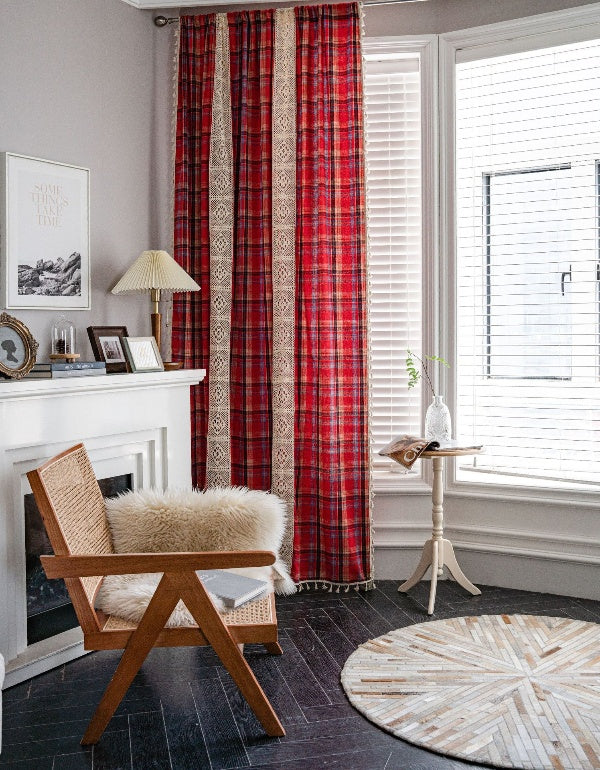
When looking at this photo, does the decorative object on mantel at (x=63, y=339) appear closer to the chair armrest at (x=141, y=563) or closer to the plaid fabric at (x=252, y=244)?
the plaid fabric at (x=252, y=244)

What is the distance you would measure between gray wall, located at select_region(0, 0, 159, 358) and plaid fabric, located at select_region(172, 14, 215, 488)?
0.15 meters

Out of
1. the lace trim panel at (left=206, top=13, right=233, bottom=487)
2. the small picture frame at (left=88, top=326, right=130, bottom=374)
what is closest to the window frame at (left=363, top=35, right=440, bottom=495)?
the lace trim panel at (left=206, top=13, right=233, bottom=487)

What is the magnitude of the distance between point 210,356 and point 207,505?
1.23 m

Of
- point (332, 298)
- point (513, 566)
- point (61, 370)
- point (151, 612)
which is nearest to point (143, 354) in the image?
point (61, 370)

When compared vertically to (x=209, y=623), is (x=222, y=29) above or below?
above

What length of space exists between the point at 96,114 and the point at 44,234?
2.27ft

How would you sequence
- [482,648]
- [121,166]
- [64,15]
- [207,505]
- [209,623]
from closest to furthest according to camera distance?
[209,623]
[207,505]
[482,648]
[64,15]
[121,166]

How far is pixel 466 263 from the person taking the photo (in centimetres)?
415

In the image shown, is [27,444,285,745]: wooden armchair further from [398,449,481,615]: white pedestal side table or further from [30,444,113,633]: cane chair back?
[398,449,481,615]: white pedestal side table

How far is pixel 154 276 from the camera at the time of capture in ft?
12.0

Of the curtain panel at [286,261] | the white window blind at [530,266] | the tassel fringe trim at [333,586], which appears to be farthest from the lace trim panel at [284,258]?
the white window blind at [530,266]

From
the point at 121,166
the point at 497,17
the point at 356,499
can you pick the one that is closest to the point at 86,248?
the point at 121,166

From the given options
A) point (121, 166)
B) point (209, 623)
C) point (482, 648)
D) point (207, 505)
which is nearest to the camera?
point (209, 623)

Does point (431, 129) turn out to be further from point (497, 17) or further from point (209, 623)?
point (209, 623)
